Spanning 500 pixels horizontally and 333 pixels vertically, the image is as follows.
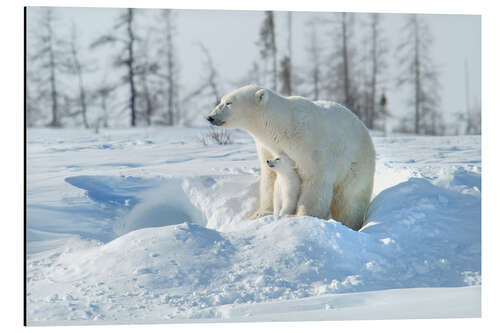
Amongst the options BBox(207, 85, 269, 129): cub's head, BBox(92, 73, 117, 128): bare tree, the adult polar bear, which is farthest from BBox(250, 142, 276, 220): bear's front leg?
BBox(92, 73, 117, 128): bare tree

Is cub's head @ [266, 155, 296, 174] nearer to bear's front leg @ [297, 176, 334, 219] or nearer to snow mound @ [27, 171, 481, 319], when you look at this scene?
bear's front leg @ [297, 176, 334, 219]

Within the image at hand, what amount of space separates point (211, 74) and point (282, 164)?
1059mm

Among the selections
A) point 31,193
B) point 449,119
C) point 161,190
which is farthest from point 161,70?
point 449,119

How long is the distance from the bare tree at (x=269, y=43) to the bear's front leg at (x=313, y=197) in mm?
1034

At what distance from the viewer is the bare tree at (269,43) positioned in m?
5.02

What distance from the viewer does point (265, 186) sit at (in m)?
5.27

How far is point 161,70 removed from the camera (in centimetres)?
505

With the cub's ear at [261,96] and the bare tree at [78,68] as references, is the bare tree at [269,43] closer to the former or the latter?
the cub's ear at [261,96]

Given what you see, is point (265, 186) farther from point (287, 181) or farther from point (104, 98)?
point (104, 98)

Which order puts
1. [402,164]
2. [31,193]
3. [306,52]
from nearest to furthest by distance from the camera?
[31,193] → [306,52] → [402,164]

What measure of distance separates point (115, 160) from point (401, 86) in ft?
8.94

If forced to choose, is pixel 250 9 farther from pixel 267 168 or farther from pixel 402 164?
pixel 402 164

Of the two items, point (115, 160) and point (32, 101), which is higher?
point (32, 101)

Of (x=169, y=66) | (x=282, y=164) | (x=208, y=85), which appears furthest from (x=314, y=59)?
(x=169, y=66)
